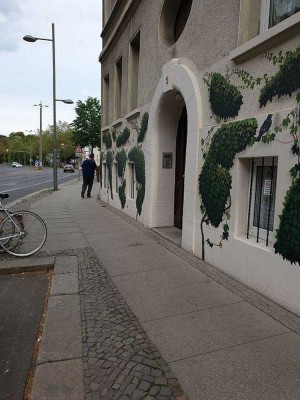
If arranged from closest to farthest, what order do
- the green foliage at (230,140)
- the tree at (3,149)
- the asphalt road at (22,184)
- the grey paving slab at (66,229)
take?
the green foliage at (230,140) < the grey paving slab at (66,229) < the asphalt road at (22,184) < the tree at (3,149)

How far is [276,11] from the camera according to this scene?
3.89m

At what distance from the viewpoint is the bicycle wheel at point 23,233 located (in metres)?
5.18

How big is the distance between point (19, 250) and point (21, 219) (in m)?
0.53

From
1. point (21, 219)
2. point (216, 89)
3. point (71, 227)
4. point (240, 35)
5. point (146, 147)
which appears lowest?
point (71, 227)

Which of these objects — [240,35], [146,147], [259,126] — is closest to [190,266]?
[259,126]

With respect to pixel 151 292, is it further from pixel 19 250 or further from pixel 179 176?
pixel 179 176

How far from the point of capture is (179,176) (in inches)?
287

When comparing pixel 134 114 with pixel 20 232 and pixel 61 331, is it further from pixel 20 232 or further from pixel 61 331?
pixel 61 331

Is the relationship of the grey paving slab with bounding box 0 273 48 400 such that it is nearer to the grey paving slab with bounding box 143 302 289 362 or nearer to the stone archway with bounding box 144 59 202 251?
the grey paving slab with bounding box 143 302 289 362

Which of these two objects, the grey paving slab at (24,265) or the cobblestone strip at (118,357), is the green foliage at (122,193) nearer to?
the grey paving slab at (24,265)

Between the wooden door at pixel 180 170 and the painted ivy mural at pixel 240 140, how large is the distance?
2.11 m

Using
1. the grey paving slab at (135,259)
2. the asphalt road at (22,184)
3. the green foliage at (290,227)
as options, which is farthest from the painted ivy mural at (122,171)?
the green foliage at (290,227)

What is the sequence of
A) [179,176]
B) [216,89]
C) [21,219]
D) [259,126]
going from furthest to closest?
[179,176]
[21,219]
[216,89]
[259,126]

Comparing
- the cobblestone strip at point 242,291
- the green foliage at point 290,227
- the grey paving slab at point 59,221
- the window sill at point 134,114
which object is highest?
the window sill at point 134,114
